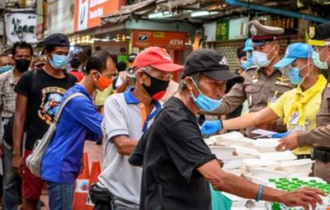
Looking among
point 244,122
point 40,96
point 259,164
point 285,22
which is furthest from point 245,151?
point 285,22

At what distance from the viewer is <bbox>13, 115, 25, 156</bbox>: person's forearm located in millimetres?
6523

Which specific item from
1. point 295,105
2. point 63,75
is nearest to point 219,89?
point 295,105

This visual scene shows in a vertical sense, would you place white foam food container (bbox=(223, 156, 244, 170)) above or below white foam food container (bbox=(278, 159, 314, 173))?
below

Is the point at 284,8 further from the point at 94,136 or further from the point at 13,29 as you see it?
the point at 13,29

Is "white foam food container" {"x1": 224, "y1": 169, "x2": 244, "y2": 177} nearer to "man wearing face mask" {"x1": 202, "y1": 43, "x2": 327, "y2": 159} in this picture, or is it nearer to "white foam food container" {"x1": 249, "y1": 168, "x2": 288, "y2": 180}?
"white foam food container" {"x1": 249, "y1": 168, "x2": 288, "y2": 180}

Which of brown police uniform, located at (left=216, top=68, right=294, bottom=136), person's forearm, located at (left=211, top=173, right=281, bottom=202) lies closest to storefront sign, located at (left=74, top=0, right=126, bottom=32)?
brown police uniform, located at (left=216, top=68, right=294, bottom=136)

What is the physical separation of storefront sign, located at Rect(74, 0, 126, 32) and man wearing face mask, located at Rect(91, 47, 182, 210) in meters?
14.5

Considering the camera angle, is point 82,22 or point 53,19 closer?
point 82,22

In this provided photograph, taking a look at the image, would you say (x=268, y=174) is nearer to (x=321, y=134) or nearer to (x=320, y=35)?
(x=321, y=134)

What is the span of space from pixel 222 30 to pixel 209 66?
11.4 meters

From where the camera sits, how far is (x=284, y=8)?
34.0ft

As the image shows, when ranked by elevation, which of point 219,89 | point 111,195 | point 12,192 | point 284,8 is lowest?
point 12,192

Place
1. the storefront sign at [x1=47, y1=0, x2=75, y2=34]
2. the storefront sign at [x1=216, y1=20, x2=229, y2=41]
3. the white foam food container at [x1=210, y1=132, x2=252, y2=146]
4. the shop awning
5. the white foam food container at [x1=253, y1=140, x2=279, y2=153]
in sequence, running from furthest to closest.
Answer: the storefront sign at [x1=47, y1=0, x2=75, y2=34] → the storefront sign at [x1=216, y1=20, x2=229, y2=41] → the shop awning → the white foam food container at [x1=210, y1=132, x2=252, y2=146] → the white foam food container at [x1=253, y1=140, x2=279, y2=153]

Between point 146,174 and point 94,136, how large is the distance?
1.97m
